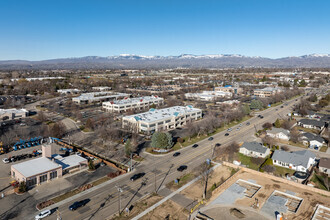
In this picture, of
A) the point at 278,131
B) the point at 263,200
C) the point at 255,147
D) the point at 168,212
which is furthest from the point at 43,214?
the point at 278,131

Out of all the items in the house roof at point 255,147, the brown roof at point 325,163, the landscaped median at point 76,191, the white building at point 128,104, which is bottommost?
the landscaped median at point 76,191

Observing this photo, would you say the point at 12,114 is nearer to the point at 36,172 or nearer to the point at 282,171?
the point at 36,172

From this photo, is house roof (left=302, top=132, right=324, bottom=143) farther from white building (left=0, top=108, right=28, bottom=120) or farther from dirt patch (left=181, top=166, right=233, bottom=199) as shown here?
white building (left=0, top=108, right=28, bottom=120)

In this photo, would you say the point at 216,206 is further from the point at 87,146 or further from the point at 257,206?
the point at 87,146

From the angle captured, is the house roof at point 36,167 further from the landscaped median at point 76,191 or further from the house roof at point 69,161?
the landscaped median at point 76,191

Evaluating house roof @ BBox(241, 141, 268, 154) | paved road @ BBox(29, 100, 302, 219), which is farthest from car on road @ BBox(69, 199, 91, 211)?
house roof @ BBox(241, 141, 268, 154)

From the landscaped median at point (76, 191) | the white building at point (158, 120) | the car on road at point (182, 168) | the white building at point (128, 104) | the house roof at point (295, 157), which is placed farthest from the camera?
the white building at point (128, 104)

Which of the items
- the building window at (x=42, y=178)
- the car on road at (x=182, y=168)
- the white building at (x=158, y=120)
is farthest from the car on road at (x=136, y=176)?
the white building at (x=158, y=120)
